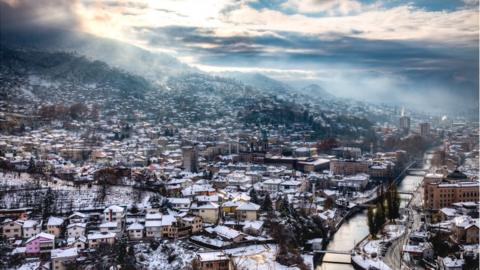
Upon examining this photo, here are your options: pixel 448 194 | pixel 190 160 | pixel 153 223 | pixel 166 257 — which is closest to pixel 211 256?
pixel 166 257

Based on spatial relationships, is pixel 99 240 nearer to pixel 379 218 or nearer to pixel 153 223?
pixel 153 223

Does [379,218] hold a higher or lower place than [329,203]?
higher

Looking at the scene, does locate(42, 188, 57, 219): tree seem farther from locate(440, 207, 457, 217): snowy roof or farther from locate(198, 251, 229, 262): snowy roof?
locate(440, 207, 457, 217): snowy roof

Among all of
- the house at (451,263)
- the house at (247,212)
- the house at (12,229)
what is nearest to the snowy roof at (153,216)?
the house at (247,212)

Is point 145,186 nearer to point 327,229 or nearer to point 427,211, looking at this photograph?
point 327,229

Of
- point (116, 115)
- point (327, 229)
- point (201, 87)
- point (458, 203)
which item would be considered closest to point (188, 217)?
point (327, 229)

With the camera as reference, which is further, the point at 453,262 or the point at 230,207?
the point at 230,207

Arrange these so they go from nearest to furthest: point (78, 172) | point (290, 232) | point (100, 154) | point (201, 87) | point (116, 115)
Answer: point (290, 232), point (78, 172), point (100, 154), point (116, 115), point (201, 87)

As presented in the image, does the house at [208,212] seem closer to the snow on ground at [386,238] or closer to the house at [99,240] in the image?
the house at [99,240]
